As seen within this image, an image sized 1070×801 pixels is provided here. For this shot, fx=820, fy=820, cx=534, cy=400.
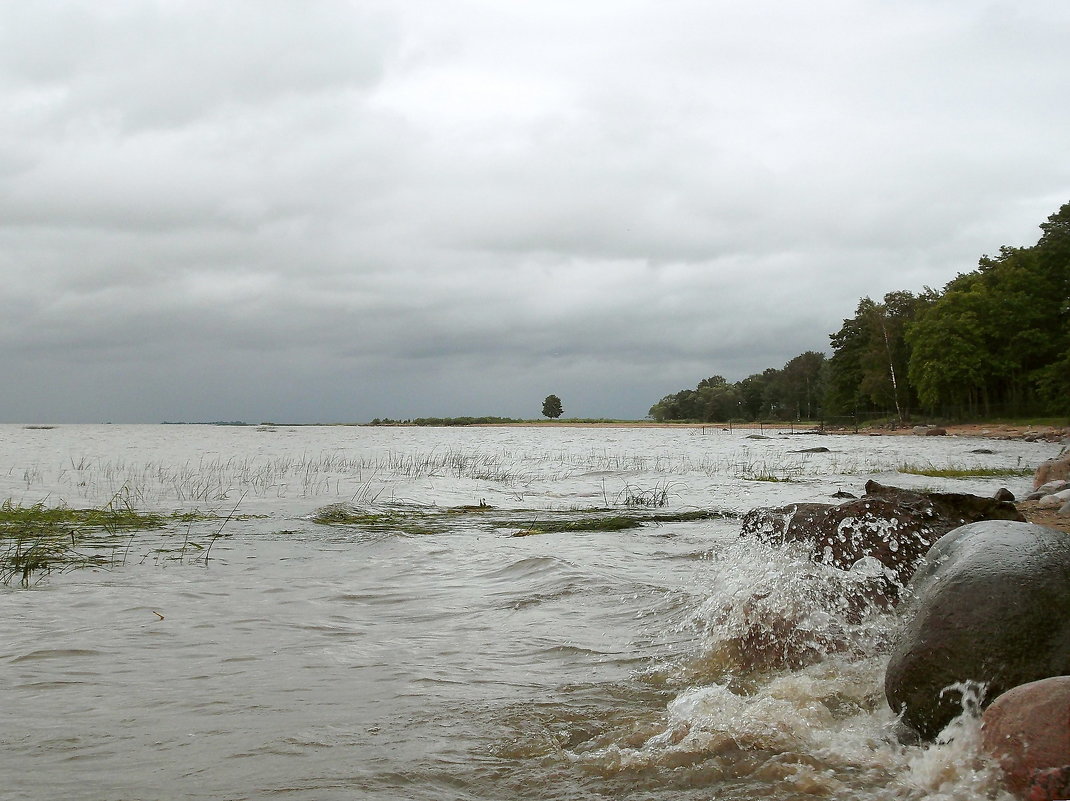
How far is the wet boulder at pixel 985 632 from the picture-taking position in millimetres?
4441

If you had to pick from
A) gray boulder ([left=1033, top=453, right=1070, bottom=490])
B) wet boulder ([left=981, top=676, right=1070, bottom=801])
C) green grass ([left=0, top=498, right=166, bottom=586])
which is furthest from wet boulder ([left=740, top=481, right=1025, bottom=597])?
gray boulder ([left=1033, top=453, right=1070, bottom=490])

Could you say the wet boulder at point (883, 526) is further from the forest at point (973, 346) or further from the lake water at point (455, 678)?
the forest at point (973, 346)

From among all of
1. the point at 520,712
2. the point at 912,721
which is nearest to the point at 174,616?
the point at 520,712

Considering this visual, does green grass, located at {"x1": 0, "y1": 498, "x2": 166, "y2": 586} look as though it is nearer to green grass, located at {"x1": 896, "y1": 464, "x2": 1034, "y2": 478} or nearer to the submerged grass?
the submerged grass

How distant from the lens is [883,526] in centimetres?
746

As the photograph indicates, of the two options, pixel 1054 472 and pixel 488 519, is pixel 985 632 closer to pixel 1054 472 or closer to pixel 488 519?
pixel 488 519

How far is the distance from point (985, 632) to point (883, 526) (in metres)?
3.00

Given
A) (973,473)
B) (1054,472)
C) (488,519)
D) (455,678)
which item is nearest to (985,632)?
(455,678)

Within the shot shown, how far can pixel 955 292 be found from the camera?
7000cm

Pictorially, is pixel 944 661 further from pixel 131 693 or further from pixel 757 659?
pixel 131 693

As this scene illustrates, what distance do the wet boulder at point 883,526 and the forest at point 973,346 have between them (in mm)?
52865

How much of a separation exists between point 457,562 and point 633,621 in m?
4.18

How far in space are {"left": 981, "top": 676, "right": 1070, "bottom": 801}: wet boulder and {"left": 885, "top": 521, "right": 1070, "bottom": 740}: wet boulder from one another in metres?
0.44

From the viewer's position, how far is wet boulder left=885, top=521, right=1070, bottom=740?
4441 mm
